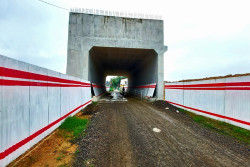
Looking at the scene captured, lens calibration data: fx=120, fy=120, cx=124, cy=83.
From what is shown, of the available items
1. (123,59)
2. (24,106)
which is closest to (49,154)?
(24,106)

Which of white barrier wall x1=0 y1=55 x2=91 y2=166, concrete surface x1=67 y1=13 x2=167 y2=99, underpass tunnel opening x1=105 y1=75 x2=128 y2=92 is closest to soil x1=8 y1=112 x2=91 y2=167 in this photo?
white barrier wall x1=0 y1=55 x2=91 y2=166

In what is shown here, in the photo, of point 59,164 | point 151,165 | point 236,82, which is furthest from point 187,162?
point 236,82

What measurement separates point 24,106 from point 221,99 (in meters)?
7.90

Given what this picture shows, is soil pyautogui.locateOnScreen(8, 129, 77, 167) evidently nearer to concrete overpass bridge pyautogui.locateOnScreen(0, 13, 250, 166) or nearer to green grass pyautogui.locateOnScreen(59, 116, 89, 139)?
concrete overpass bridge pyautogui.locateOnScreen(0, 13, 250, 166)

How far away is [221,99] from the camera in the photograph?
5.97 meters

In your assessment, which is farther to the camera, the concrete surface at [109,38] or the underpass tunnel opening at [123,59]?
the underpass tunnel opening at [123,59]

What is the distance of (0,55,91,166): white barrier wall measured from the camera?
8.10 ft

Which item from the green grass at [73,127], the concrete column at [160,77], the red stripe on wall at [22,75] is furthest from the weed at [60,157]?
the concrete column at [160,77]

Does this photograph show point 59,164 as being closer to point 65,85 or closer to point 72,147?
point 72,147

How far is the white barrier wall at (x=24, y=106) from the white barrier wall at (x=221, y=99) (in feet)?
24.5

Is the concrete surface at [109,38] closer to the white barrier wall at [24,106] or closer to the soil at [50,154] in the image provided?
the white barrier wall at [24,106]

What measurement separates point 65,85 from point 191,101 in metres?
7.97

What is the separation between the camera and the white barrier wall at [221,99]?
488 cm

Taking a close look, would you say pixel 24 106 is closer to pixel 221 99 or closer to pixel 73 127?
pixel 73 127
